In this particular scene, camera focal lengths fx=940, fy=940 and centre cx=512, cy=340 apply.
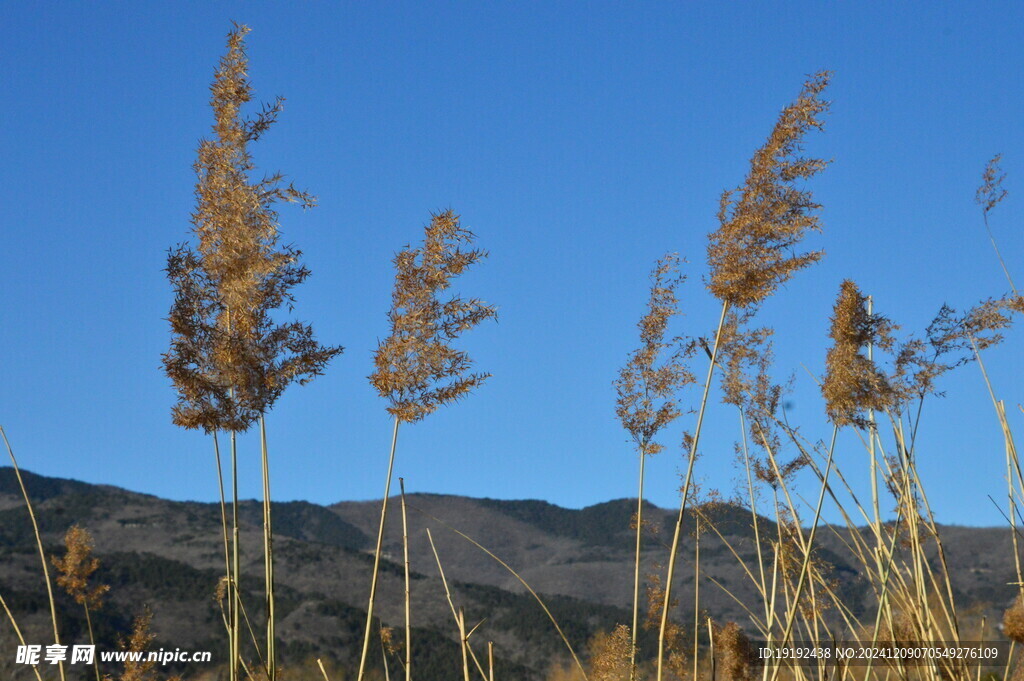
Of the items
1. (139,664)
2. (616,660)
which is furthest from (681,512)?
(139,664)

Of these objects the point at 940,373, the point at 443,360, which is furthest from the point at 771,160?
the point at 443,360

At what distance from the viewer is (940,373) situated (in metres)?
4.21

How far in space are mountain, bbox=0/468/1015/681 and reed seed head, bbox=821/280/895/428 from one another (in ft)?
7.19

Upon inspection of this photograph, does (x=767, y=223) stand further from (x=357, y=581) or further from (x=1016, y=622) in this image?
(x=357, y=581)

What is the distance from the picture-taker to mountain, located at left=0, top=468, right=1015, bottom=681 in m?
27.3

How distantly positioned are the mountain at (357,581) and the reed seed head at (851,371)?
219 cm

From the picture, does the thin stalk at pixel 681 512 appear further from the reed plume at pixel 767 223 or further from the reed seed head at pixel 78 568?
the reed seed head at pixel 78 568

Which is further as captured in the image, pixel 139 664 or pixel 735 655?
pixel 735 655

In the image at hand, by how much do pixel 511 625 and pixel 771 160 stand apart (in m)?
32.0

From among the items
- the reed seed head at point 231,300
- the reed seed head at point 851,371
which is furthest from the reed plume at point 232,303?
the reed seed head at point 851,371

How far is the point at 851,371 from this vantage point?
3.96 m

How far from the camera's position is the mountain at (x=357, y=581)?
2733 cm

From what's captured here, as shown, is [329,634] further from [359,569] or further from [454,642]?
[359,569]

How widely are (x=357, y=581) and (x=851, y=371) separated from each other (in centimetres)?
3841
